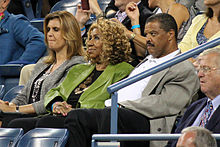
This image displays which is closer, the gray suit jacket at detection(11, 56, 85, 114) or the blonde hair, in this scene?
the gray suit jacket at detection(11, 56, 85, 114)

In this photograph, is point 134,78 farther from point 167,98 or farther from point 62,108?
point 62,108

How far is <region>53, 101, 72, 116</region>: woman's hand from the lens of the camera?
4.08 m

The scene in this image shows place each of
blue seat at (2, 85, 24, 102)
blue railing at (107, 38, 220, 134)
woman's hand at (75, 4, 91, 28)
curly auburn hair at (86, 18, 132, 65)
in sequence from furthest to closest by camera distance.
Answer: woman's hand at (75, 4, 91, 28), blue seat at (2, 85, 24, 102), curly auburn hair at (86, 18, 132, 65), blue railing at (107, 38, 220, 134)

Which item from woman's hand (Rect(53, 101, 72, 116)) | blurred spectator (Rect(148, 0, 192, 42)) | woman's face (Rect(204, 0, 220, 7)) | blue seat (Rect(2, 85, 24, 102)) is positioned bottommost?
blue seat (Rect(2, 85, 24, 102))

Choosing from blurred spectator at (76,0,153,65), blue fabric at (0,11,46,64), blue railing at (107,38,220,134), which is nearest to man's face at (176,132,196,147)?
blue railing at (107,38,220,134)

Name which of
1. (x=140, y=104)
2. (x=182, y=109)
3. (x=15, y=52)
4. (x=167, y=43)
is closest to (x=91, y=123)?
(x=140, y=104)

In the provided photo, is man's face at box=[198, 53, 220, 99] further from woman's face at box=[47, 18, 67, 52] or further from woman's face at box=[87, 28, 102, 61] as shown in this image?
woman's face at box=[47, 18, 67, 52]

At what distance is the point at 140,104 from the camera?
3.66 meters

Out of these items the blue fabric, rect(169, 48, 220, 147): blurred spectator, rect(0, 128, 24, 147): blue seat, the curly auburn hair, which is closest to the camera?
rect(169, 48, 220, 147): blurred spectator


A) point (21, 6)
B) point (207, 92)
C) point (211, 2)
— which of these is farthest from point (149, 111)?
point (21, 6)

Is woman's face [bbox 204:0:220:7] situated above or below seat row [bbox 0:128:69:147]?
above

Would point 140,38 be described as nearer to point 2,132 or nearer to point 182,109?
point 182,109

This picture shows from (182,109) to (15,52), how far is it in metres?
2.83

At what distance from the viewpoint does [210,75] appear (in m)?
3.35
